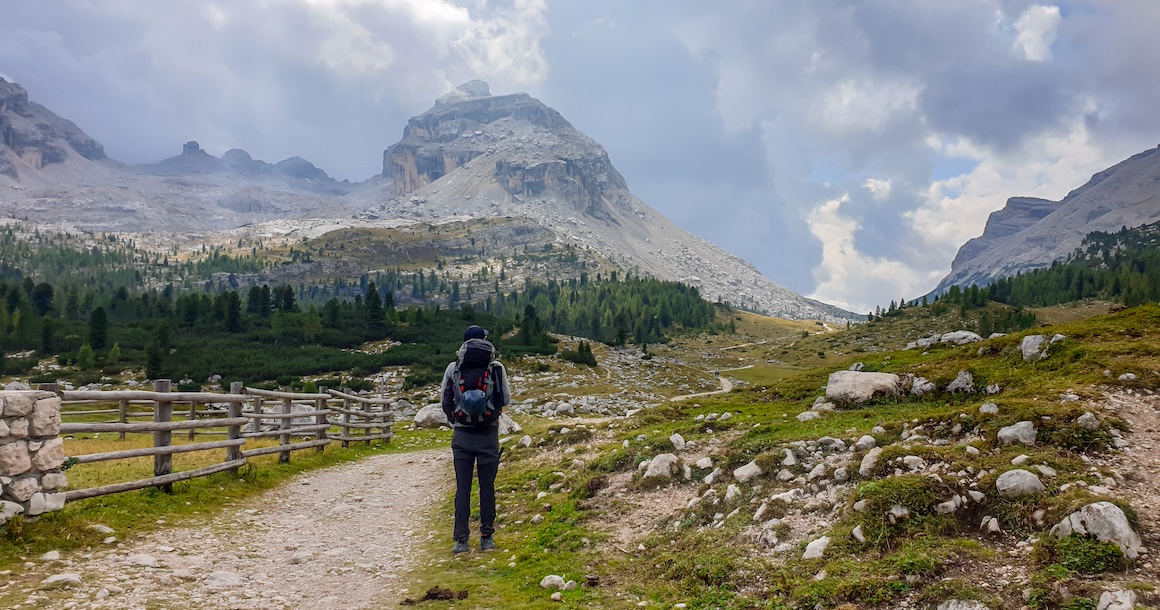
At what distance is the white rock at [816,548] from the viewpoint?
752 centimetres

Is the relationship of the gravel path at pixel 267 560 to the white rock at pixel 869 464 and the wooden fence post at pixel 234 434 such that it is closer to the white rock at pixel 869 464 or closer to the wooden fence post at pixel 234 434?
the wooden fence post at pixel 234 434

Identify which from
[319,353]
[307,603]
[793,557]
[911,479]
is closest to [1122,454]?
[911,479]

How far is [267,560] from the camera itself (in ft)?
33.7

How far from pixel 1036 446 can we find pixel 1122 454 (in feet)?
3.42

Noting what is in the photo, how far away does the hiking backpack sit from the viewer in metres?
11.0

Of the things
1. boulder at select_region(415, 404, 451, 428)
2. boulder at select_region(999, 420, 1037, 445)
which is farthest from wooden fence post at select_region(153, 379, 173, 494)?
boulder at select_region(415, 404, 451, 428)

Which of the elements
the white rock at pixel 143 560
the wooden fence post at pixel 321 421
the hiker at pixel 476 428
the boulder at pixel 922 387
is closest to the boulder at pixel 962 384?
the boulder at pixel 922 387

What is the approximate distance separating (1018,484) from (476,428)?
8.57 metres

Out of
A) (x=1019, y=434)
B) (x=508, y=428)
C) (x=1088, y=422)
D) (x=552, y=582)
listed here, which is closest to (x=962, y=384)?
(x=1088, y=422)

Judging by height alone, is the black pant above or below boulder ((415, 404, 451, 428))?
above

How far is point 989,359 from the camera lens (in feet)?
58.7

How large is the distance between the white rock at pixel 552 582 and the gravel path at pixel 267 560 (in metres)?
2.23

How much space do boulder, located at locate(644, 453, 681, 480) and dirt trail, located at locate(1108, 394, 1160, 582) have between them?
7.48 metres

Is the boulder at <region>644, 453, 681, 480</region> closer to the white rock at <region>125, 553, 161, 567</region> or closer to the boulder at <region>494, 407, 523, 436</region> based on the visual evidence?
the white rock at <region>125, 553, 161, 567</region>
